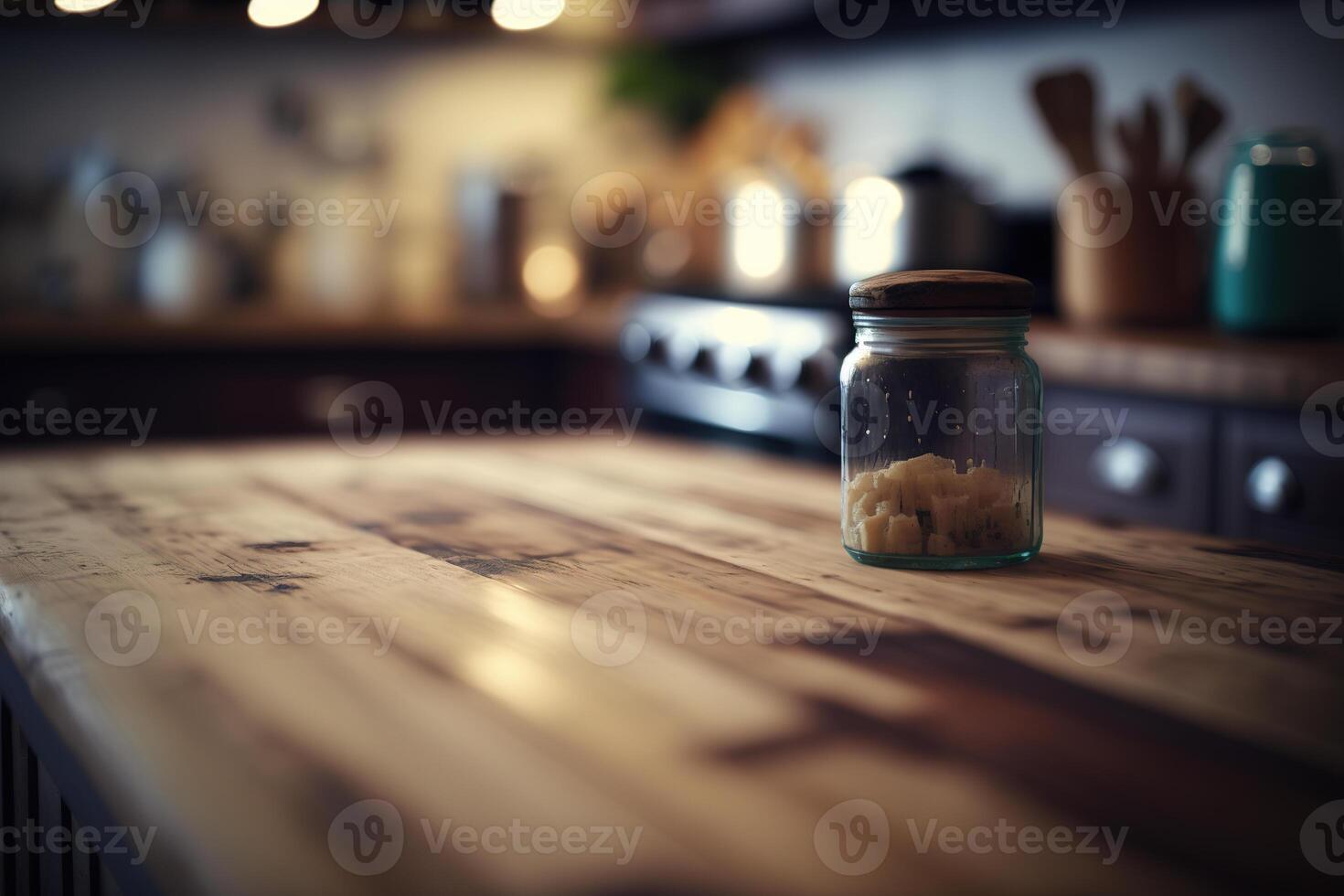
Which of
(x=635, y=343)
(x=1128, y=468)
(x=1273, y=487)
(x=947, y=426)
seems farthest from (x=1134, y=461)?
(x=635, y=343)

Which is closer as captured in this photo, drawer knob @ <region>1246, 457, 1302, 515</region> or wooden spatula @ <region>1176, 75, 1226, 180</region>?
drawer knob @ <region>1246, 457, 1302, 515</region>

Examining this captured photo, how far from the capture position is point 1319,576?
86 centimetres

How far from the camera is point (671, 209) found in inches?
146

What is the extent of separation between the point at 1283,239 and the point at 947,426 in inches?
52.2

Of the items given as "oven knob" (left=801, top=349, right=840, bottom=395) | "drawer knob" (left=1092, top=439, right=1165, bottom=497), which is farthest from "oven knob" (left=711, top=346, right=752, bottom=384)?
"drawer knob" (left=1092, top=439, right=1165, bottom=497)

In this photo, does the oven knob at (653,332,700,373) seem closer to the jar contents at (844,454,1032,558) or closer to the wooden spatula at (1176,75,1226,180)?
the wooden spatula at (1176,75,1226,180)

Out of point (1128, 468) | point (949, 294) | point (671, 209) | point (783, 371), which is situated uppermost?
point (671, 209)

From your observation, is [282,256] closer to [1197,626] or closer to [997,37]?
[997,37]

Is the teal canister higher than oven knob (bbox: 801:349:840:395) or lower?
higher

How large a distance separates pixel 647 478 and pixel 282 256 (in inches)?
97.1

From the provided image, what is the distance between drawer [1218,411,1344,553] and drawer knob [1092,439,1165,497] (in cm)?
10

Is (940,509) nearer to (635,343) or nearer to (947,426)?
(947,426)

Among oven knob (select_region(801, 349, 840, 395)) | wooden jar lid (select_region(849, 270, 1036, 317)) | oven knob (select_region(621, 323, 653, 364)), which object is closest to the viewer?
wooden jar lid (select_region(849, 270, 1036, 317))

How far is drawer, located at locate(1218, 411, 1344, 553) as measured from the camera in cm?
164
